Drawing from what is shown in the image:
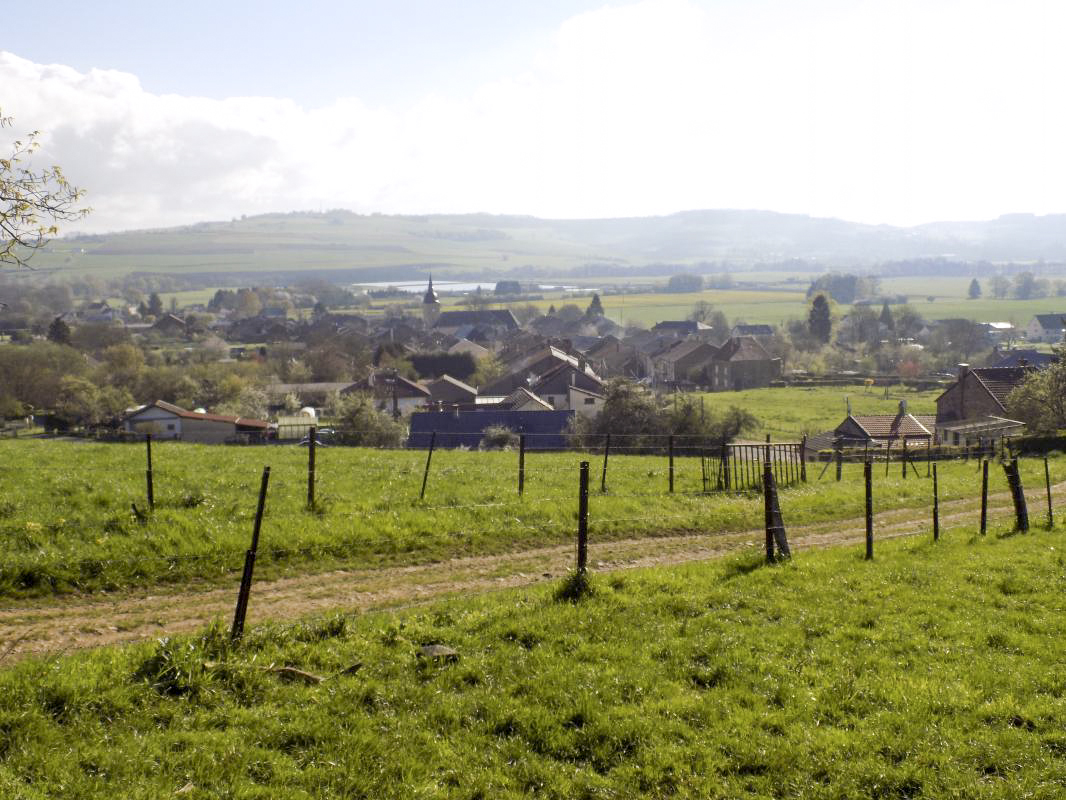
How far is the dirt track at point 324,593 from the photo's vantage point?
11867 mm

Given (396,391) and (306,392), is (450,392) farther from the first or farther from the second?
(306,392)

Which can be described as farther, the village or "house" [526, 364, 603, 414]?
"house" [526, 364, 603, 414]

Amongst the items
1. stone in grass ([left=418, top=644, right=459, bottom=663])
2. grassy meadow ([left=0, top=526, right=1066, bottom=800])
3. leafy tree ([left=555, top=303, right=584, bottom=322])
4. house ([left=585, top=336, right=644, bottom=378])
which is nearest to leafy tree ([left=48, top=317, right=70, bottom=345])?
house ([left=585, top=336, right=644, bottom=378])

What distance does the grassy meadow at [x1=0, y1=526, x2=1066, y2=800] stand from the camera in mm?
7656

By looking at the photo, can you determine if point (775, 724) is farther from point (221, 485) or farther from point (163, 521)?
point (221, 485)

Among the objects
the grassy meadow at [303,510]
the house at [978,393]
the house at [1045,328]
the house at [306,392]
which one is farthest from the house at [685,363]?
the grassy meadow at [303,510]

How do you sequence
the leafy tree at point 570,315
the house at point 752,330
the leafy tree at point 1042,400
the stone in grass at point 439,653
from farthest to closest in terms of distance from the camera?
the leafy tree at point 570,315 < the house at point 752,330 < the leafy tree at point 1042,400 < the stone in grass at point 439,653

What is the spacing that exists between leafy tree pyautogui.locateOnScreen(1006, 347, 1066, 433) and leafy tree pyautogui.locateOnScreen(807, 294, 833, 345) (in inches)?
3725

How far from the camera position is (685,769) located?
791 centimetres

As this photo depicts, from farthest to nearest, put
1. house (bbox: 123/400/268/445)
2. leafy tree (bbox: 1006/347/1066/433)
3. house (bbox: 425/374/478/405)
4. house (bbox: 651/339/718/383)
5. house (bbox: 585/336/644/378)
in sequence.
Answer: house (bbox: 585/336/644/378) < house (bbox: 651/339/718/383) < house (bbox: 425/374/478/405) < house (bbox: 123/400/268/445) < leafy tree (bbox: 1006/347/1066/433)

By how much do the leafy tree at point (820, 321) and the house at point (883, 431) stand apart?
3652 inches

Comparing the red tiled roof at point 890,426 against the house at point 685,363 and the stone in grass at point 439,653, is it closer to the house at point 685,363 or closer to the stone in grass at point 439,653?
the stone in grass at point 439,653

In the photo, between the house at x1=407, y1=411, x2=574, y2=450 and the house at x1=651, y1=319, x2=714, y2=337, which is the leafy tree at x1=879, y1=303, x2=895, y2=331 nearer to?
the house at x1=651, y1=319, x2=714, y2=337

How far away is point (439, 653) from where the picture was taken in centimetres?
1036
